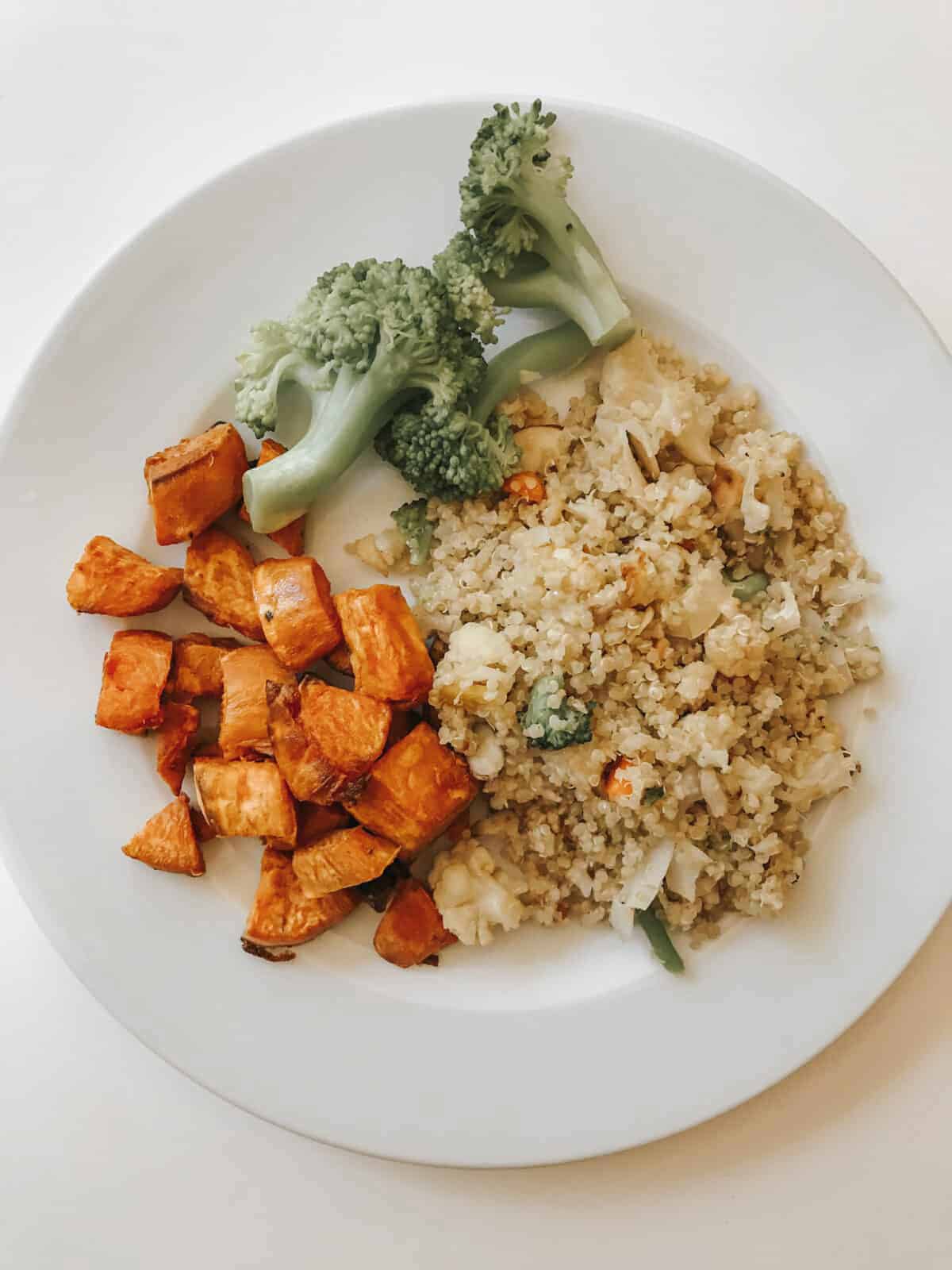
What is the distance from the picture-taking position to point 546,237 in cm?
208

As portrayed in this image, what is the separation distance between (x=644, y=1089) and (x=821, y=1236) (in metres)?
0.69

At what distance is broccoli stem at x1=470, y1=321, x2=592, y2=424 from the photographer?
213 cm

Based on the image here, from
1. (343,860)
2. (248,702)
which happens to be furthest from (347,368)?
(343,860)

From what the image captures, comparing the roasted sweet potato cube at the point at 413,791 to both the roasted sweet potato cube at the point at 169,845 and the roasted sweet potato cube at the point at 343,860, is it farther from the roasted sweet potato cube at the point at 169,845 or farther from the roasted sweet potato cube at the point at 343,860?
the roasted sweet potato cube at the point at 169,845

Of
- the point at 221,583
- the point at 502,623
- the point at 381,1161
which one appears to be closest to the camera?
the point at 502,623

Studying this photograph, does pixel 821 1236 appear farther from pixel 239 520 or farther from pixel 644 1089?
pixel 239 520

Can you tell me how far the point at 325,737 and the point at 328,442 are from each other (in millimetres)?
644

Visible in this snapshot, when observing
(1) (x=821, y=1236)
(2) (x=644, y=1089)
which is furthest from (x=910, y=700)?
(1) (x=821, y=1236)

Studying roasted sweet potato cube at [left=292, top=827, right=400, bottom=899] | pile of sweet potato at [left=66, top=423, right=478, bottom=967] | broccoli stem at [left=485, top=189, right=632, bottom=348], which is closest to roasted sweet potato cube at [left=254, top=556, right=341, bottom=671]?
pile of sweet potato at [left=66, top=423, right=478, bottom=967]

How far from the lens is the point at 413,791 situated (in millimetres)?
2006

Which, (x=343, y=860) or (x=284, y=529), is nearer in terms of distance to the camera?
(x=343, y=860)

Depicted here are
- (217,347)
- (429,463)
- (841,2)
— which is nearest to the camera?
(429,463)

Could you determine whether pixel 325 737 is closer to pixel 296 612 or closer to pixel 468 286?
pixel 296 612

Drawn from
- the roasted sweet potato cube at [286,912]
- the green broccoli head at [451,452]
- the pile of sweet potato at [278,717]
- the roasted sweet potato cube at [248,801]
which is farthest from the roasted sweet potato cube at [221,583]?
the roasted sweet potato cube at [286,912]
